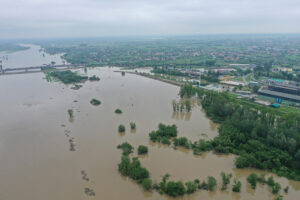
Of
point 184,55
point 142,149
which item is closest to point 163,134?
point 142,149

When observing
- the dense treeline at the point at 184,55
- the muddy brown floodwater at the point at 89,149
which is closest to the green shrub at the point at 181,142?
the muddy brown floodwater at the point at 89,149

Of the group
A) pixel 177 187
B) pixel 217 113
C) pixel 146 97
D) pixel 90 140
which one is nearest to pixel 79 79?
pixel 146 97

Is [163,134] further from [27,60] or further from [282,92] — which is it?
[27,60]

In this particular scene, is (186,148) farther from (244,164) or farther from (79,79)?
(79,79)

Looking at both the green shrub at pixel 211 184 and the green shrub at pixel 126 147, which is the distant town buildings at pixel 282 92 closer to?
the green shrub at pixel 211 184

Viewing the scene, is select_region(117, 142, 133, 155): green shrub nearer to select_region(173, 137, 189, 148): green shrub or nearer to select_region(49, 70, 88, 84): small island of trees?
select_region(173, 137, 189, 148): green shrub
